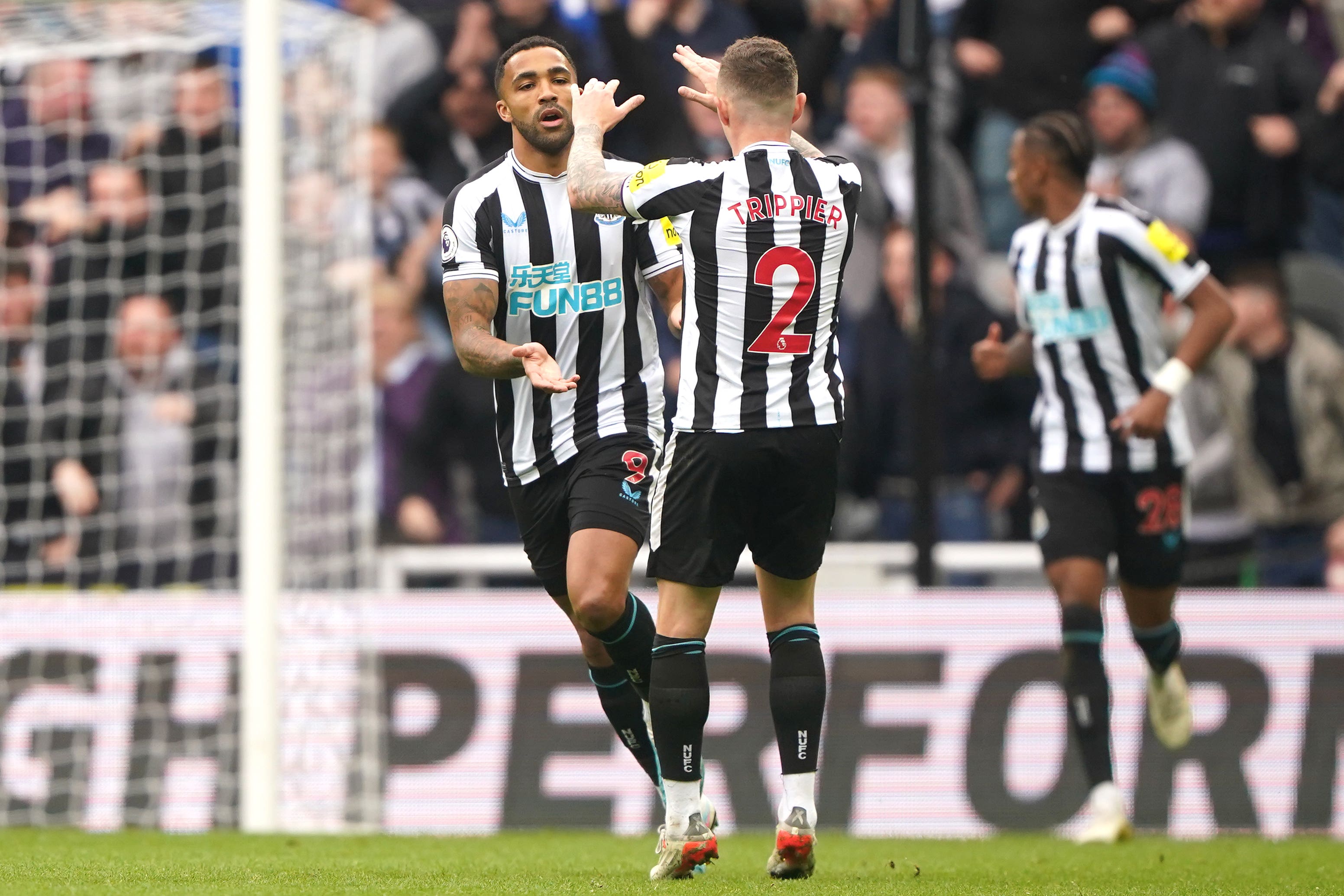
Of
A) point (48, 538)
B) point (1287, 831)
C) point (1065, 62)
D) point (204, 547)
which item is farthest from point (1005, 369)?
point (48, 538)

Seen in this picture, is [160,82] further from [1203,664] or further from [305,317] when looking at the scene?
[1203,664]

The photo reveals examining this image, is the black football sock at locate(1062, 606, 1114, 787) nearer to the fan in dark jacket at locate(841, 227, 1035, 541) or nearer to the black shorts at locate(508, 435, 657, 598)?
the black shorts at locate(508, 435, 657, 598)

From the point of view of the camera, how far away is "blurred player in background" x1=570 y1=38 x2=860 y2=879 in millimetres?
4730

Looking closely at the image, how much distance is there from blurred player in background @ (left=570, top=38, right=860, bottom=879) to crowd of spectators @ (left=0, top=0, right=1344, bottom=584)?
418cm

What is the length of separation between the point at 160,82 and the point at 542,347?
574cm

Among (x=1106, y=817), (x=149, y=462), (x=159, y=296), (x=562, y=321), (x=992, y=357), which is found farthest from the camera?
(x=159, y=296)

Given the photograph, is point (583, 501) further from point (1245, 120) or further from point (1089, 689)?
point (1245, 120)

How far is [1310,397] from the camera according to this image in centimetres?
890

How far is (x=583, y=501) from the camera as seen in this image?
5.32 m

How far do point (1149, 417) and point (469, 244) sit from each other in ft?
8.35

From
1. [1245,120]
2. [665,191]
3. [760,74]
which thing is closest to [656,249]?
[665,191]

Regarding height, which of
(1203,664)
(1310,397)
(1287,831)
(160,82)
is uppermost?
(160,82)

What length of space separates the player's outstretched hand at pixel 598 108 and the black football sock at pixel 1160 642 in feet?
10.2

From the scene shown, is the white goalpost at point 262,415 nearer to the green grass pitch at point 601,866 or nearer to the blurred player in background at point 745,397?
the green grass pitch at point 601,866
